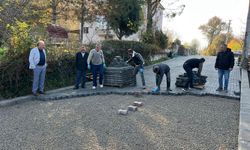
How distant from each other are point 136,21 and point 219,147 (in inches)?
783

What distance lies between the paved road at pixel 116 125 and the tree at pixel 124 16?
14695 millimetres

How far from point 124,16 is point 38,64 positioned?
14.9 m

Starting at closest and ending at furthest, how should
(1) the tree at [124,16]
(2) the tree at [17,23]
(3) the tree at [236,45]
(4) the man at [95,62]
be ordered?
(2) the tree at [17,23] → (4) the man at [95,62] → (1) the tree at [124,16] → (3) the tree at [236,45]

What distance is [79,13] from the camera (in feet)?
77.2

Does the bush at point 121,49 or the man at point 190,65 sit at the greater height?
the bush at point 121,49

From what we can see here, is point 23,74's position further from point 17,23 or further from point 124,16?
point 124,16

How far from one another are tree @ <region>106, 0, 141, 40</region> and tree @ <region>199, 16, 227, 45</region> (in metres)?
49.7

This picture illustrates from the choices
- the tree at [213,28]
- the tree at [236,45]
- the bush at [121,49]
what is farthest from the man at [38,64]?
the tree at [213,28]

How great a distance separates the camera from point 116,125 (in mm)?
7074

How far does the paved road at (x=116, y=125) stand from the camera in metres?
5.82

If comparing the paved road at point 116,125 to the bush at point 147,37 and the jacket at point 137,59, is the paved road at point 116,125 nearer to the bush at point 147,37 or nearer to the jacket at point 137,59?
the jacket at point 137,59

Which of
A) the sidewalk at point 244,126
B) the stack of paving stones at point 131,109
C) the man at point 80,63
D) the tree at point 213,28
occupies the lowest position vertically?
the stack of paving stones at point 131,109

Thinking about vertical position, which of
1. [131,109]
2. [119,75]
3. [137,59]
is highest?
[137,59]

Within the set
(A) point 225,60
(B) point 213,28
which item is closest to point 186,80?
(A) point 225,60
